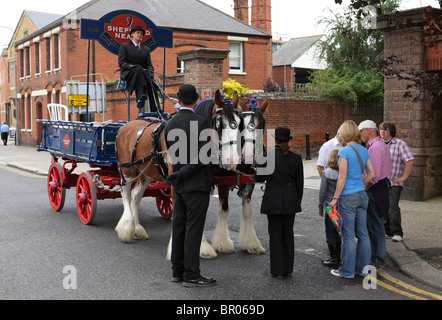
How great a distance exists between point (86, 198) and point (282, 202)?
4106 mm

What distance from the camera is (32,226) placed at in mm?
8352

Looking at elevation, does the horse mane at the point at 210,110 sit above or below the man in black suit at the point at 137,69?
below

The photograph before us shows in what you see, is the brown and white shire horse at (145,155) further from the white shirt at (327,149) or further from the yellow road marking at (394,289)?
the yellow road marking at (394,289)

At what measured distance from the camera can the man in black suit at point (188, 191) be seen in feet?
17.4

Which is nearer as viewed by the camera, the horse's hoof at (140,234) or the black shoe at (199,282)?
the black shoe at (199,282)

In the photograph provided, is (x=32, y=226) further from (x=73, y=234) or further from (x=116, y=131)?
(x=116, y=131)

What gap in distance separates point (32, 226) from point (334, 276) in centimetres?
527

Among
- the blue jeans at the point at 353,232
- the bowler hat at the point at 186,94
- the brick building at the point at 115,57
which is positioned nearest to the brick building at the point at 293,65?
the brick building at the point at 115,57

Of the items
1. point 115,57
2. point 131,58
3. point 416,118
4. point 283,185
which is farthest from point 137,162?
point 115,57

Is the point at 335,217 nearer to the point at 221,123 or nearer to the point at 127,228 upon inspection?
the point at 221,123

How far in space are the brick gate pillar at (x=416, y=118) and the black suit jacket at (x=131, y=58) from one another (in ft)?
17.3

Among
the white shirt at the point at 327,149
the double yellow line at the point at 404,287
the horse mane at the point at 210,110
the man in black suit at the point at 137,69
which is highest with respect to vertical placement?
the man in black suit at the point at 137,69
